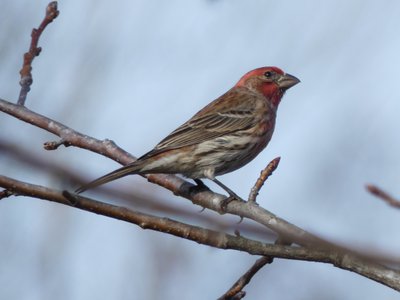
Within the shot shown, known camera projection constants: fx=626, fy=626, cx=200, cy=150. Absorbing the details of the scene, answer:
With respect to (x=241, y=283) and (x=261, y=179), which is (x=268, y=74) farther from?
(x=241, y=283)

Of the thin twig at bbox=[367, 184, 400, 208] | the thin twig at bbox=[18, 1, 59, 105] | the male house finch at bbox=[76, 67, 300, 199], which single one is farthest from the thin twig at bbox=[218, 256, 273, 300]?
the thin twig at bbox=[18, 1, 59, 105]

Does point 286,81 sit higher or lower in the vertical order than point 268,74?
lower

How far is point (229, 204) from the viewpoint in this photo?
5.49m

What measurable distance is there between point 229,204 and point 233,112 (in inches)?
124

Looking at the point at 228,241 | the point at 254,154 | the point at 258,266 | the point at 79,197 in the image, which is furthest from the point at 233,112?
the point at 79,197

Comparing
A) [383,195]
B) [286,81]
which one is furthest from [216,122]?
[383,195]

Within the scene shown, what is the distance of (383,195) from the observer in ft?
6.82

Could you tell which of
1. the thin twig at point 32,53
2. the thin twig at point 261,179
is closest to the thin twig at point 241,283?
the thin twig at point 261,179

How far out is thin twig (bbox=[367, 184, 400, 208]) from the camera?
1.98 metres

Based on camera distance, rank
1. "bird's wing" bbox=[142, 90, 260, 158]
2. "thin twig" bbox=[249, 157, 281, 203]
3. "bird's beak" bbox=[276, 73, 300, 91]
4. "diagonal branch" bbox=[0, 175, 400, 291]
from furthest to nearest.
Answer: "bird's beak" bbox=[276, 73, 300, 91] < "bird's wing" bbox=[142, 90, 260, 158] < "thin twig" bbox=[249, 157, 281, 203] < "diagonal branch" bbox=[0, 175, 400, 291]

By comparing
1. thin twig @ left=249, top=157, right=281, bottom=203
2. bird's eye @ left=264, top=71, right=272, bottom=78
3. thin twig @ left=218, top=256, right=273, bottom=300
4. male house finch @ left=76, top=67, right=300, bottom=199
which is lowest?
thin twig @ left=218, top=256, right=273, bottom=300

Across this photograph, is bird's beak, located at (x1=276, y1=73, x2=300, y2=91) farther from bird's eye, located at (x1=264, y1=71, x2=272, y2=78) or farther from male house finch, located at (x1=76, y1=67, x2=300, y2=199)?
bird's eye, located at (x1=264, y1=71, x2=272, y2=78)

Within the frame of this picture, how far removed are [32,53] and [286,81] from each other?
4251 millimetres

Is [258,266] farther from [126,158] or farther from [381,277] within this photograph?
[126,158]
